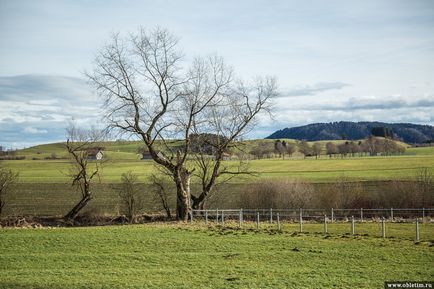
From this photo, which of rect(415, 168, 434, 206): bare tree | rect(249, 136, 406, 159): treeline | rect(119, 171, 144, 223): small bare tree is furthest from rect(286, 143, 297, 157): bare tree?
rect(119, 171, 144, 223): small bare tree

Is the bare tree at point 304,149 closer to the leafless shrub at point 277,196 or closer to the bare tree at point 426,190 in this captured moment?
the bare tree at point 426,190

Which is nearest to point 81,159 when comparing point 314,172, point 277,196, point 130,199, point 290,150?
point 130,199

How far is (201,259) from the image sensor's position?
1714 cm

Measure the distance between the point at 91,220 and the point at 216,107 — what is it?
13.0m

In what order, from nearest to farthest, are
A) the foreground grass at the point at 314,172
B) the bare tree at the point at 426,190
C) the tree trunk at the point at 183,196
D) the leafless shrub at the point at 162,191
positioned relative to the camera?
the tree trunk at the point at 183,196 < the leafless shrub at the point at 162,191 < the bare tree at the point at 426,190 < the foreground grass at the point at 314,172

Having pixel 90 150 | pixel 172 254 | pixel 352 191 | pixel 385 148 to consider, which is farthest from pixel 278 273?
pixel 385 148

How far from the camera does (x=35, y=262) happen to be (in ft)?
54.2

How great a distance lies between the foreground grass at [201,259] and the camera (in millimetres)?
13656

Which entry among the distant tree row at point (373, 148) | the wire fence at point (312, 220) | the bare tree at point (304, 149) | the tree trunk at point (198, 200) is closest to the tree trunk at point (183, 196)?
the wire fence at point (312, 220)

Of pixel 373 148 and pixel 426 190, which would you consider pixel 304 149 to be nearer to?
pixel 373 148

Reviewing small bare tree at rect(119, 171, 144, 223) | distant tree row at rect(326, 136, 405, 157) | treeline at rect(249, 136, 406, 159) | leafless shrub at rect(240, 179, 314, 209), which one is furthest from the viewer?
distant tree row at rect(326, 136, 405, 157)

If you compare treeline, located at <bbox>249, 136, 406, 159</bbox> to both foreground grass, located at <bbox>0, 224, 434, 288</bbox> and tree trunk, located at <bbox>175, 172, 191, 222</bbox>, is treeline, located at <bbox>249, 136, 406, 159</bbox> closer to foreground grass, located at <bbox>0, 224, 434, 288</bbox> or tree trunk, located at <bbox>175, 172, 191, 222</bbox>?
tree trunk, located at <bbox>175, 172, 191, 222</bbox>

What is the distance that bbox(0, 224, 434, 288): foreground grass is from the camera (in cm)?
1366

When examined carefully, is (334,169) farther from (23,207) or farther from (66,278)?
(66,278)
